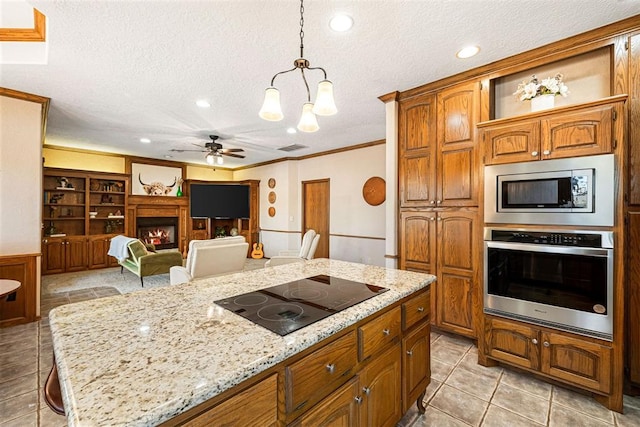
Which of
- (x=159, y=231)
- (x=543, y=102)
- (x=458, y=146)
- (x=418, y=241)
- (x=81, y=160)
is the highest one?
(x=81, y=160)

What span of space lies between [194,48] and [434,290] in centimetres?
320

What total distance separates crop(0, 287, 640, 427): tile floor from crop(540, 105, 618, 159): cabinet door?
1746 millimetres

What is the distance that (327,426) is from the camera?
1039 mm

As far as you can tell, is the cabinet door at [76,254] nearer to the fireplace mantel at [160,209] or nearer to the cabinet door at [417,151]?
the fireplace mantel at [160,209]

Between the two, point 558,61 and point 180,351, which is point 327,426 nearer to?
point 180,351

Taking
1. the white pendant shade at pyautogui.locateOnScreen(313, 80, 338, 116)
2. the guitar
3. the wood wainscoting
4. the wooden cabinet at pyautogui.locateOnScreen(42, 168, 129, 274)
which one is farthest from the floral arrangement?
the wooden cabinet at pyautogui.locateOnScreen(42, 168, 129, 274)

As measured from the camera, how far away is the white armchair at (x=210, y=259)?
3.26m

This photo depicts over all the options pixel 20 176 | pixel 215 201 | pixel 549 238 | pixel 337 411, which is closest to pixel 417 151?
pixel 549 238

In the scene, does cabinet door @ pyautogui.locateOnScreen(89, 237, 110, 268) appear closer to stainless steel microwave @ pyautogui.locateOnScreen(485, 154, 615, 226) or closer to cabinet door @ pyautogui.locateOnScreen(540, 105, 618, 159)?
stainless steel microwave @ pyautogui.locateOnScreen(485, 154, 615, 226)

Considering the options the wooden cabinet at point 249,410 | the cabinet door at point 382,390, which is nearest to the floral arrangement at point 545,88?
the cabinet door at point 382,390

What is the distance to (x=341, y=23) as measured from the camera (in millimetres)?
1912

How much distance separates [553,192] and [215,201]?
697cm

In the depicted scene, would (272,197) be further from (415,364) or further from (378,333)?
(378,333)

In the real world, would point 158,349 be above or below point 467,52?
below
